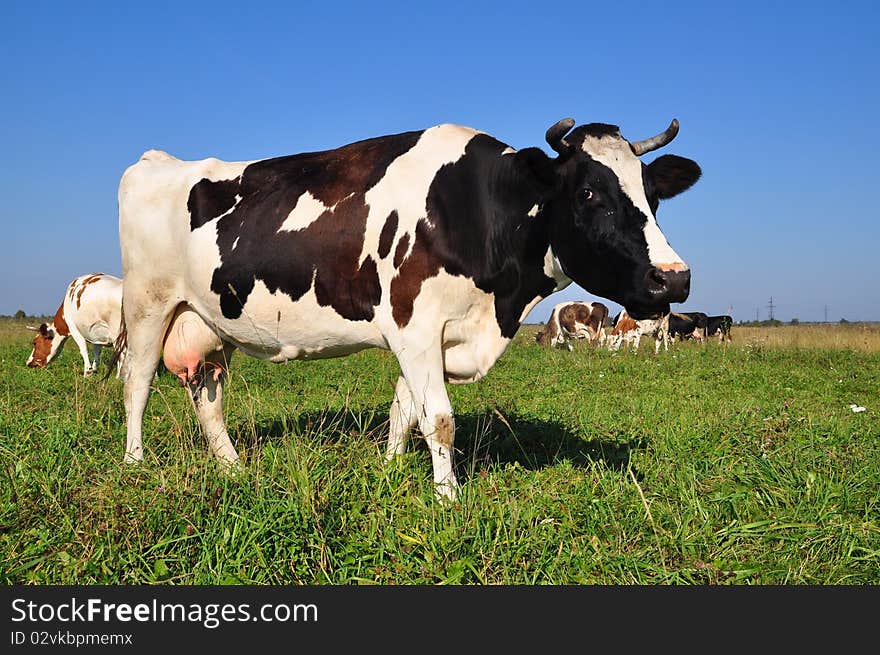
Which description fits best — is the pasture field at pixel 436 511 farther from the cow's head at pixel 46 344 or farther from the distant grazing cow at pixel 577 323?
the distant grazing cow at pixel 577 323

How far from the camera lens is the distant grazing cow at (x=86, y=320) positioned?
49.5ft

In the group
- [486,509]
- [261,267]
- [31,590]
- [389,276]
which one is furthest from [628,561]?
[261,267]

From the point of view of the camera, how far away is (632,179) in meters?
4.71

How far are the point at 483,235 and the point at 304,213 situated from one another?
133 centimetres

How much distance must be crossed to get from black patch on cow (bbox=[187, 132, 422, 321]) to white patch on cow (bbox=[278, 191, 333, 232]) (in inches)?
1.3

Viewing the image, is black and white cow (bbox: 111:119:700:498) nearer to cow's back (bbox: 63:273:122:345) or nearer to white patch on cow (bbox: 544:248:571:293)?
white patch on cow (bbox: 544:248:571:293)

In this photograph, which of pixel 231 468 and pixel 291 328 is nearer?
pixel 231 468

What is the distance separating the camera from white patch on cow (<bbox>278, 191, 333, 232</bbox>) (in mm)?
5345

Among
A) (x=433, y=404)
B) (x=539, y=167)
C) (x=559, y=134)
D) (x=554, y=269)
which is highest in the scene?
(x=559, y=134)

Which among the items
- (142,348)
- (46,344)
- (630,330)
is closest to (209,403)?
(142,348)

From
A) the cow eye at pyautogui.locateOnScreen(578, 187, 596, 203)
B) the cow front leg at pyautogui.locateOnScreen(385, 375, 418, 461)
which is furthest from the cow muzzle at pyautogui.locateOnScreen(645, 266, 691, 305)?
the cow front leg at pyautogui.locateOnScreen(385, 375, 418, 461)

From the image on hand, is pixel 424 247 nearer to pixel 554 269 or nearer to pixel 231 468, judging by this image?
pixel 554 269

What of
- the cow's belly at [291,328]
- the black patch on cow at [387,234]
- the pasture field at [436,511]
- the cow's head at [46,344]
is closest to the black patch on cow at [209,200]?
the cow's belly at [291,328]

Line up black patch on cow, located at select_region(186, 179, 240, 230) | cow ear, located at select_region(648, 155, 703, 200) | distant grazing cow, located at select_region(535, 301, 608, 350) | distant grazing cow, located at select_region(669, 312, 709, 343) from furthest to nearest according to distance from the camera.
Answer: distant grazing cow, located at select_region(669, 312, 709, 343) < distant grazing cow, located at select_region(535, 301, 608, 350) < black patch on cow, located at select_region(186, 179, 240, 230) < cow ear, located at select_region(648, 155, 703, 200)
